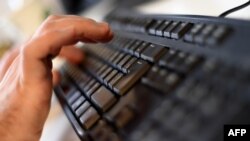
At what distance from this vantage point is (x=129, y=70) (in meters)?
0.33

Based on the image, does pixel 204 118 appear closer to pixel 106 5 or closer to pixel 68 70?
pixel 68 70

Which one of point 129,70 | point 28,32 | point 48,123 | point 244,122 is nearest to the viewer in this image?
point 244,122

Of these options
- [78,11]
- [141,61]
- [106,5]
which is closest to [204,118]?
[141,61]

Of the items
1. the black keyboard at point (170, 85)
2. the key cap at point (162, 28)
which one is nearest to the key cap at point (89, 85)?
the black keyboard at point (170, 85)

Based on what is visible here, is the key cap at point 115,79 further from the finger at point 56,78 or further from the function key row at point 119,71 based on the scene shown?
the finger at point 56,78

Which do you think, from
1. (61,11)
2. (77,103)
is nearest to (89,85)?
(77,103)

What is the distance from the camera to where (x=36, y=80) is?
0.38m

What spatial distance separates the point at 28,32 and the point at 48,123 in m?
0.73

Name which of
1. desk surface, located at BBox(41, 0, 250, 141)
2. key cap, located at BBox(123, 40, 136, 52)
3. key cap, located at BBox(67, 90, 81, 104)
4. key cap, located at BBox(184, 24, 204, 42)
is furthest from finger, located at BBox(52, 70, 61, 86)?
key cap, located at BBox(184, 24, 204, 42)

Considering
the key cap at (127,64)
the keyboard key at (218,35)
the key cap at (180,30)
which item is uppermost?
the key cap at (180,30)

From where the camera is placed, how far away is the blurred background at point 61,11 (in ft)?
1.37

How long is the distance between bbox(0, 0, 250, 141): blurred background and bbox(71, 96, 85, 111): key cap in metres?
0.03

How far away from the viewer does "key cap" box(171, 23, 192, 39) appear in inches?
12.1

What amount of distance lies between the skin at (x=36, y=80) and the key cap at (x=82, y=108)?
0.13ft
